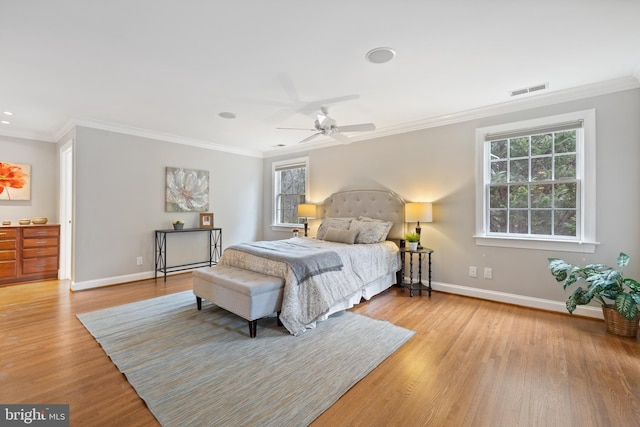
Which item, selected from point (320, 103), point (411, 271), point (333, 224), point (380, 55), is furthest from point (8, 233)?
point (411, 271)

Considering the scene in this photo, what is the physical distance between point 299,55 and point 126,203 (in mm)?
3819

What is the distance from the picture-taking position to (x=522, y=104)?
3396 millimetres

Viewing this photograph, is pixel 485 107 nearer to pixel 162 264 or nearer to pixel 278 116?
pixel 278 116

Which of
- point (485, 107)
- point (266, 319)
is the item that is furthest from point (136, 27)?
point (485, 107)

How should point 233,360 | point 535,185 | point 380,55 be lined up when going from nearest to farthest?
point 233,360 → point 380,55 → point 535,185

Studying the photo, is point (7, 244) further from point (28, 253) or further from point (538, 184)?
point (538, 184)

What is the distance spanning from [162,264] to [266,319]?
290 centimetres

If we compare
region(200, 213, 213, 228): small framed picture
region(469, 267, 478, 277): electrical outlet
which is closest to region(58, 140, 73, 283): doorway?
region(200, 213, 213, 228): small framed picture

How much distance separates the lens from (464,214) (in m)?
3.86

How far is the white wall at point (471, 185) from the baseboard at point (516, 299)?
0.4 inches

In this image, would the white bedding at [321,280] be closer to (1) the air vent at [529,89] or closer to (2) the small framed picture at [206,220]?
(2) the small framed picture at [206,220]

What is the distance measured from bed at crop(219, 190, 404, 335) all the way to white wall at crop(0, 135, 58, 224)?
4.12m

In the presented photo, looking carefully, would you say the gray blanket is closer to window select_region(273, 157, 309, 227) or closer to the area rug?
the area rug

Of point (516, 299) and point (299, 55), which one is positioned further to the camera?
point (516, 299)
